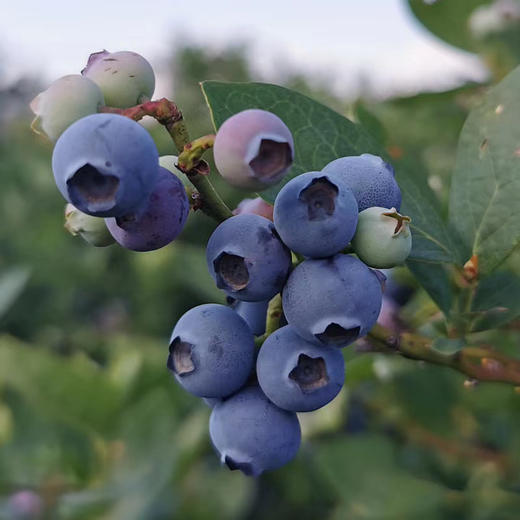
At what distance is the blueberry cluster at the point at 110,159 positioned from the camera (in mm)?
648

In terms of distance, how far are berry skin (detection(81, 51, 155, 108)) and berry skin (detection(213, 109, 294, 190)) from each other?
5.4 inches

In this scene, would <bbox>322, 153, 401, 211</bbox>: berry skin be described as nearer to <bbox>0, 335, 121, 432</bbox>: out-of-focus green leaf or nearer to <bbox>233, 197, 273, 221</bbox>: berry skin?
<bbox>233, 197, 273, 221</bbox>: berry skin

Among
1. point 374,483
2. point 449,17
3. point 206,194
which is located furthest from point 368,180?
point 374,483

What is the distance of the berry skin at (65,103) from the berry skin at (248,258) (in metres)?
0.19

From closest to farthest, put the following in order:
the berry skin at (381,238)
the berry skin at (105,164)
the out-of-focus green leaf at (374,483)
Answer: the berry skin at (105,164) → the berry skin at (381,238) → the out-of-focus green leaf at (374,483)

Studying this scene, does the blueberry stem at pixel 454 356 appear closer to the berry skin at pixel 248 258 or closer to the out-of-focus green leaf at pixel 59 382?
the berry skin at pixel 248 258

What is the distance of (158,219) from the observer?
28.9 inches

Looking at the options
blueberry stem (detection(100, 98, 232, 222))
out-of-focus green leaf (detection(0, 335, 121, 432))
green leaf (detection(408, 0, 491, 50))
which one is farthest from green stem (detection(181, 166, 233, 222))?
out-of-focus green leaf (detection(0, 335, 121, 432))

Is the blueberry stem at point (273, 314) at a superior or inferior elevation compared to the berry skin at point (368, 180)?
inferior

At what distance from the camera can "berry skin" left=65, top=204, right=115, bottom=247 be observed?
31.4 inches

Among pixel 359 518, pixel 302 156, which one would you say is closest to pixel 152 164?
pixel 302 156

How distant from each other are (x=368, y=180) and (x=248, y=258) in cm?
18

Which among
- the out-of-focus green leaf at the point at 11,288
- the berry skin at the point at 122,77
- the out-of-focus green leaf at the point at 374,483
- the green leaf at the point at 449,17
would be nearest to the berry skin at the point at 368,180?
the berry skin at the point at 122,77

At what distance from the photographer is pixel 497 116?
1.02m
